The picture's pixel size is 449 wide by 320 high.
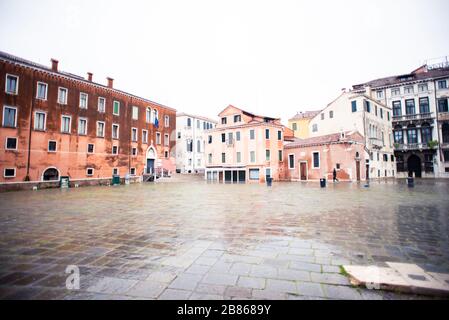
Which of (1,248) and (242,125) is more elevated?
(242,125)

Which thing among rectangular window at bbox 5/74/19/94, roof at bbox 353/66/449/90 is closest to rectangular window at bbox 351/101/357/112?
roof at bbox 353/66/449/90

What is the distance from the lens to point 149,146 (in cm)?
3447

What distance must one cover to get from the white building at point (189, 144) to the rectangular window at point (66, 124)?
2036 centimetres

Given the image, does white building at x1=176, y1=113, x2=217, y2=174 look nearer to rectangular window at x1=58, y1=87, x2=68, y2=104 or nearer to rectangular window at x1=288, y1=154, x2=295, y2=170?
rectangular window at x1=288, y1=154, x2=295, y2=170

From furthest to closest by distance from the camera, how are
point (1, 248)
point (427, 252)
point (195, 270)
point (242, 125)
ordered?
point (242, 125) → point (1, 248) → point (427, 252) → point (195, 270)

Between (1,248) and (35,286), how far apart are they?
95.5 inches

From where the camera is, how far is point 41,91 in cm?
2291

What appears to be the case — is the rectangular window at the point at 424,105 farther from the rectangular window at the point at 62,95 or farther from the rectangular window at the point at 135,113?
the rectangular window at the point at 62,95

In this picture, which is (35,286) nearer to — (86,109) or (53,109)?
(53,109)

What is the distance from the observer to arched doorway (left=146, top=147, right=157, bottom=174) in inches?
1358

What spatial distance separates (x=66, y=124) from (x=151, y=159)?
1254cm
